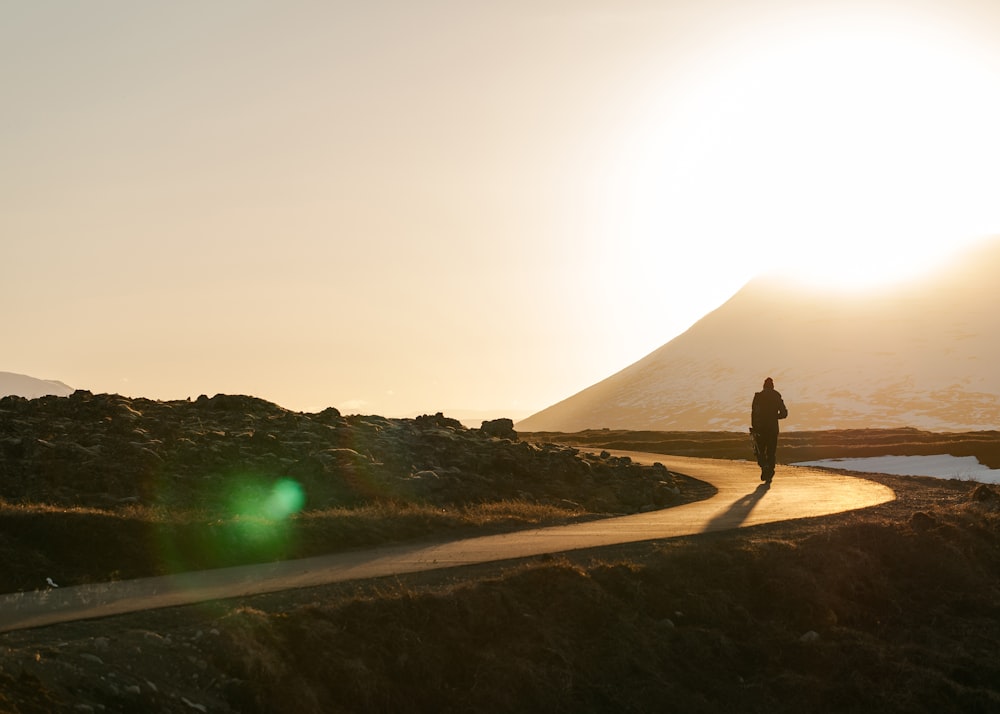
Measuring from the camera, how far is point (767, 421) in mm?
29344

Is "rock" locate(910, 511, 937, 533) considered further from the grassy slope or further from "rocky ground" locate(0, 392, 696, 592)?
"rocky ground" locate(0, 392, 696, 592)

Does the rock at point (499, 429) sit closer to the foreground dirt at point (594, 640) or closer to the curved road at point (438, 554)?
the curved road at point (438, 554)

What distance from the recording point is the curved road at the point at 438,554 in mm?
12828

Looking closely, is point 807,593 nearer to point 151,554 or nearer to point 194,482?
point 151,554

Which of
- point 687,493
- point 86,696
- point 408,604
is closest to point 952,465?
point 687,493

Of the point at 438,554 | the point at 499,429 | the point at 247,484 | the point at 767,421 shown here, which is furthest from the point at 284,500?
the point at 499,429

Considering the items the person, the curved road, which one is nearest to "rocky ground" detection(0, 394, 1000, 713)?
the curved road

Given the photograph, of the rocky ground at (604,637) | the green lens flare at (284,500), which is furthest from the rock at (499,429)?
the rocky ground at (604,637)

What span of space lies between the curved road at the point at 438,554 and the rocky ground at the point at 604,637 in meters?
0.69

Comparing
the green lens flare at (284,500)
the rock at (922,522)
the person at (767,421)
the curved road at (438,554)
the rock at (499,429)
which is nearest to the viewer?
the curved road at (438,554)

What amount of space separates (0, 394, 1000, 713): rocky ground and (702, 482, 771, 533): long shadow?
2.80 ft

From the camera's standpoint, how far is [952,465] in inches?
2003

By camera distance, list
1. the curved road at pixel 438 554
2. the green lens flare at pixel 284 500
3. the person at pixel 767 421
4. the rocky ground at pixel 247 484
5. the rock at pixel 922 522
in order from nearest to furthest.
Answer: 1. the curved road at pixel 438 554
2. the rocky ground at pixel 247 484
3. the rock at pixel 922 522
4. the green lens flare at pixel 284 500
5. the person at pixel 767 421

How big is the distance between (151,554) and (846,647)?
A: 1065 cm
